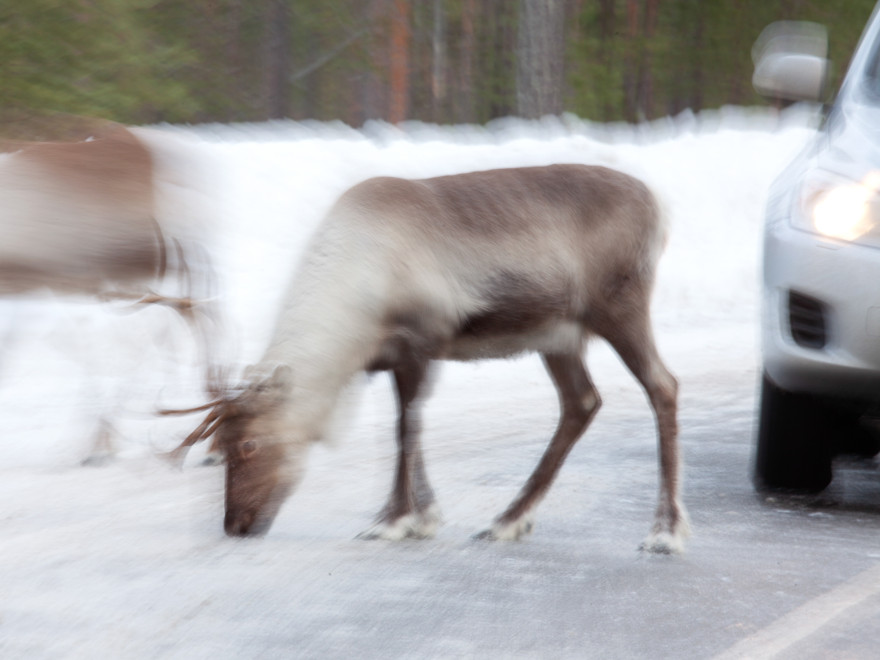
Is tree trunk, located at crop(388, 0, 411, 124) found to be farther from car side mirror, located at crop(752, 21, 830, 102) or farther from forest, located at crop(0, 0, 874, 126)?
car side mirror, located at crop(752, 21, 830, 102)

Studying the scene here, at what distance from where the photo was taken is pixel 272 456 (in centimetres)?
437

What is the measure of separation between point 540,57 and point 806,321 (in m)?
12.5

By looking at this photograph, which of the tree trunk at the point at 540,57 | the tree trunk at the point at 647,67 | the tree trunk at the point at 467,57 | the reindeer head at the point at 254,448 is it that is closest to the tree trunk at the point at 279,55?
the tree trunk at the point at 467,57

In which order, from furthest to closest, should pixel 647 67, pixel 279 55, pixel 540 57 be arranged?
pixel 647 67 < pixel 279 55 < pixel 540 57

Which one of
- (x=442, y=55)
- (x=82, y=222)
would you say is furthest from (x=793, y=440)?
(x=442, y=55)

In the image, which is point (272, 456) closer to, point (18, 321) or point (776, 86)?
point (776, 86)

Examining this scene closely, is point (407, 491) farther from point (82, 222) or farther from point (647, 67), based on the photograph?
point (647, 67)

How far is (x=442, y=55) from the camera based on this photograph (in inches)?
1271

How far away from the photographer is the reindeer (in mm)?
6680

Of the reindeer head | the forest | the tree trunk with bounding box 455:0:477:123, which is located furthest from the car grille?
the tree trunk with bounding box 455:0:477:123

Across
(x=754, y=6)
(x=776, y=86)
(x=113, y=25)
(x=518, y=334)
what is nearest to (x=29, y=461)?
(x=518, y=334)

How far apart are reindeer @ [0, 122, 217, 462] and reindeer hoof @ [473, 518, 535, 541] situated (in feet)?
8.17

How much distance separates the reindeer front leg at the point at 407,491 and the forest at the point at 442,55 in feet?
56.8

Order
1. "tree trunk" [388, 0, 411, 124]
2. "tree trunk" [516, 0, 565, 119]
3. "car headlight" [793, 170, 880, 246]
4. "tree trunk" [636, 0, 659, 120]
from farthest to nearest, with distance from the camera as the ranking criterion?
"tree trunk" [636, 0, 659, 120], "tree trunk" [388, 0, 411, 124], "tree trunk" [516, 0, 565, 119], "car headlight" [793, 170, 880, 246]
